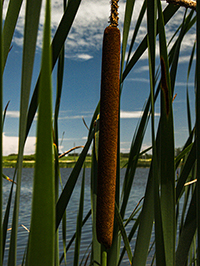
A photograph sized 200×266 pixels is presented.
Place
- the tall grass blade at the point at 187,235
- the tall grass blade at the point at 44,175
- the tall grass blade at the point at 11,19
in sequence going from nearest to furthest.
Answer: the tall grass blade at the point at 44,175, the tall grass blade at the point at 11,19, the tall grass blade at the point at 187,235

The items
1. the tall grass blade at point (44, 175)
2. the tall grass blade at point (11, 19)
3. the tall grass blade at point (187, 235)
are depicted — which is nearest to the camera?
the tall grass blade at point (44, 175)

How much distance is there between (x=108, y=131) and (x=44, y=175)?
310 mm

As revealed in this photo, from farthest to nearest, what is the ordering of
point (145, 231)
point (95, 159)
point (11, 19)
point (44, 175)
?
point (95, 159) → point (145, 231) → point (11, 19) → point (44, 175)

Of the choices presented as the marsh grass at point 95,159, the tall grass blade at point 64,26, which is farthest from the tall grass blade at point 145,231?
the tall grass blade at point 64,26

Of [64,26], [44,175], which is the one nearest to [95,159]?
[64,26]

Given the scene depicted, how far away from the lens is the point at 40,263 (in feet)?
0.63

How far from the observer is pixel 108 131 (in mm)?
483

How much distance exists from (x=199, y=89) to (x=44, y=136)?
211mm

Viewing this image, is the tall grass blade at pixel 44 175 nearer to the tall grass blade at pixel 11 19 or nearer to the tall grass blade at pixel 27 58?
the tall grass blade at pixel 27 58

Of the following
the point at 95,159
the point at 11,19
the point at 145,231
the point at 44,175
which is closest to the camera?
the point at 44,175

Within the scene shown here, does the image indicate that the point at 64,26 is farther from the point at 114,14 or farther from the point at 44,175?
the point at 44,175

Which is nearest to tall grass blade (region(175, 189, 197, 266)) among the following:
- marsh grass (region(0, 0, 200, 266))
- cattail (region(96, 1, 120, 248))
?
marsh grass (region(0, 0, 200, 266))

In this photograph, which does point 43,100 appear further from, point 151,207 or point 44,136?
point 151,207

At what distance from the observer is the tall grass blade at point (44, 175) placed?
0.18 m
